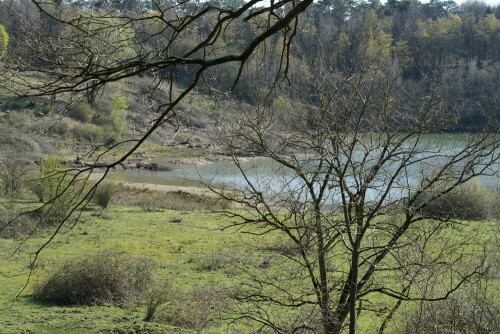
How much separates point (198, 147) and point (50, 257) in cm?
3317

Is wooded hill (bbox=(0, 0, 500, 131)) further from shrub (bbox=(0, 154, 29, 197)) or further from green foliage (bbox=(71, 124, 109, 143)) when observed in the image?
green foliage (bbox=(71, 124, 109, 143))

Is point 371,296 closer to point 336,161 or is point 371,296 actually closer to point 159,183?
point 336,161

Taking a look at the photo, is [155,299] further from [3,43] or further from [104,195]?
[104,195]

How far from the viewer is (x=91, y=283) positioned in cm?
1242

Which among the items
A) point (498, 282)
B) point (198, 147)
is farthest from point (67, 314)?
point (198, 147)

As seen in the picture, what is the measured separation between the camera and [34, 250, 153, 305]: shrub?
40.1 ft

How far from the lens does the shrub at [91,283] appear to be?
12234 mm

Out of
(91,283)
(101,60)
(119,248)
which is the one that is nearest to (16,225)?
(119,248)

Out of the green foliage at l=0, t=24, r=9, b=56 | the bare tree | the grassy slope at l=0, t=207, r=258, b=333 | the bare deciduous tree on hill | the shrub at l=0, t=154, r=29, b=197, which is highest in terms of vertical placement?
the green foliage at l=0, t=24, r=9, b=56

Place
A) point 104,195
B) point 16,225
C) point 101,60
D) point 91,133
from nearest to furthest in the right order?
point 101,60, point 16,225, point 104,195, point 91,133

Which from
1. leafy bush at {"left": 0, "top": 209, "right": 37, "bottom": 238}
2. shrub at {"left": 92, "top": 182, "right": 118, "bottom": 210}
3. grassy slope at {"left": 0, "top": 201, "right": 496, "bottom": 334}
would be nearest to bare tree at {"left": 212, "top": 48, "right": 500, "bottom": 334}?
grassy slope at {"left": 0, "top": 201, "right": 496, "bottom": 334}

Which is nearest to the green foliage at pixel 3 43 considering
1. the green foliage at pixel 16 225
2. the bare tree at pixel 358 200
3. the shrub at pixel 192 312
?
the bare tree at pixel 358 200

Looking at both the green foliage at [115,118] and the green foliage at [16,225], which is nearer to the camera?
the green foliage at [16,225]

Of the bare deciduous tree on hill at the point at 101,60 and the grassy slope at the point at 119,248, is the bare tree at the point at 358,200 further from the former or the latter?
the bare deciduous tree on hill at the point at 101,60
